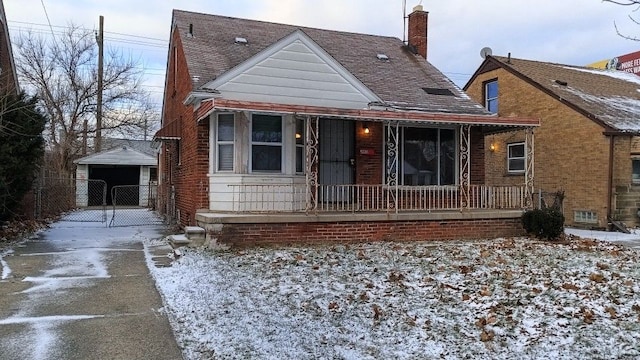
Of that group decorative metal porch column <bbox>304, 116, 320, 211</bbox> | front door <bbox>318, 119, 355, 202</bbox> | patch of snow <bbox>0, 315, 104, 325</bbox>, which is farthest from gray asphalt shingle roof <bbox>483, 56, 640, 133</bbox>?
patch of snow <bbox>0, 315, 104, 325</bbox>

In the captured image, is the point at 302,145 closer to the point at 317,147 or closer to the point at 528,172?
the point at 317,147

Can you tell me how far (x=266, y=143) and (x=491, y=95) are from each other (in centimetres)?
1261

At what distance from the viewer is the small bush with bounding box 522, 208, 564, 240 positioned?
10.8 meters

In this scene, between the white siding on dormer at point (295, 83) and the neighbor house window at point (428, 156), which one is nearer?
the white siding on dormer at point (295, 83)

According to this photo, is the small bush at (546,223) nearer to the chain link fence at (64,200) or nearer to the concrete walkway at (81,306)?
→ the concrete walkway at (81,306)

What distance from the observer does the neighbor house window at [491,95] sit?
770 inches

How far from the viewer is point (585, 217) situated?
15.3m

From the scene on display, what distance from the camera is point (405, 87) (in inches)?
524

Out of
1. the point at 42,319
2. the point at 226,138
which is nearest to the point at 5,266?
the point at 42,319

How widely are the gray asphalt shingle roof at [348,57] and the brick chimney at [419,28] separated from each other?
462mm

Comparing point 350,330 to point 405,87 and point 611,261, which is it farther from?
point 405,87

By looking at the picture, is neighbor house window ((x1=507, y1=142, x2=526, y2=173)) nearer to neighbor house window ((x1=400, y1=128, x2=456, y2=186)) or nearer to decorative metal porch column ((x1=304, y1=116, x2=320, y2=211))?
neighbor house window ((x1=400, y1=128, x2=456, y2=186))

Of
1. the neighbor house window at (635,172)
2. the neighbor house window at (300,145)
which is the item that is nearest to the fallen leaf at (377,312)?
the neighbor house window at (300,145)

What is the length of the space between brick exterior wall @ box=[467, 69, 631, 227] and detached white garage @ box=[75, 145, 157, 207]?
667 inches
